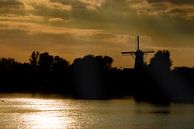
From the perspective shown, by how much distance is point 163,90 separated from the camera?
186 m

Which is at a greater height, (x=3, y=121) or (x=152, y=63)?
(x=152, y=63)

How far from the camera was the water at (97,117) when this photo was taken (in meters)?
95.1

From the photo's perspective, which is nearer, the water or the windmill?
the water

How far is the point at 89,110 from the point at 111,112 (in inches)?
270

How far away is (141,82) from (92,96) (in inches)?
803

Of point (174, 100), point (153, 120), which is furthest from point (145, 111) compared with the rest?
point (174, 100)

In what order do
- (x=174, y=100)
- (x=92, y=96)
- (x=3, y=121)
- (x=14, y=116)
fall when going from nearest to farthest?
(x=3, y=121)
(x=14, y=116)
(x=174, y=100)
(x=92, y=96)

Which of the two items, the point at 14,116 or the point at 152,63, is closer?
the point at 14,116

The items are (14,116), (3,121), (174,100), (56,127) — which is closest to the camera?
(56,127)

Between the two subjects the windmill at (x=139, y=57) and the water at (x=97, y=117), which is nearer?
the water at (x=97, y=117)

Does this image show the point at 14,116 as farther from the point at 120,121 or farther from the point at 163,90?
the point at 163,90

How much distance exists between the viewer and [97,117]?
110375 millimetres

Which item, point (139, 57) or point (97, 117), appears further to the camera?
point (139, 57)

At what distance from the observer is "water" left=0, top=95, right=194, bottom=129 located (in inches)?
3745
